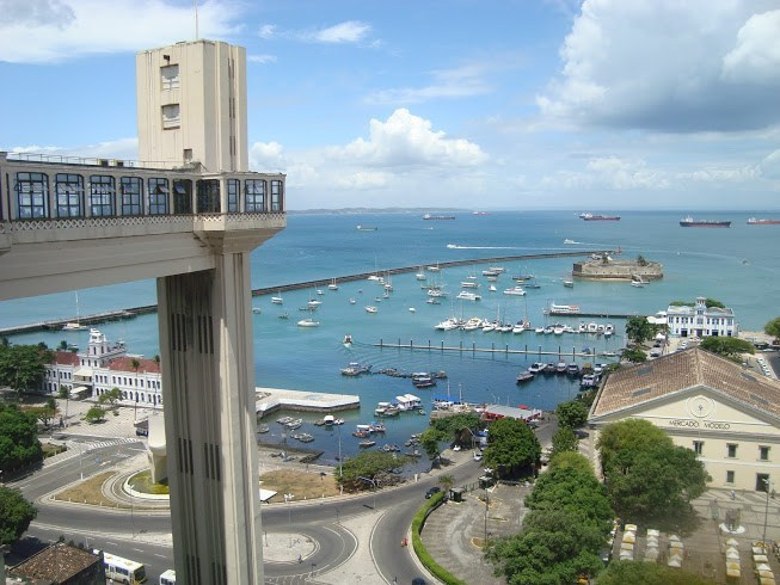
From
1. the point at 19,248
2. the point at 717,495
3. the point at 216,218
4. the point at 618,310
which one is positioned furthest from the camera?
the point at 618,310

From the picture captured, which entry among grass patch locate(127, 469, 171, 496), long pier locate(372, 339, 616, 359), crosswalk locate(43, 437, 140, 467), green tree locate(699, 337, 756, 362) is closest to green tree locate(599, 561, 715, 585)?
grass patch locate(127, 469, 171, 496)

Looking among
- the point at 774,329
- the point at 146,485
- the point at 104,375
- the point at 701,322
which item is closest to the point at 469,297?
the point at 701,322

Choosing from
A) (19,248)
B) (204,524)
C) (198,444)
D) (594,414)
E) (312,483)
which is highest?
(19,248)

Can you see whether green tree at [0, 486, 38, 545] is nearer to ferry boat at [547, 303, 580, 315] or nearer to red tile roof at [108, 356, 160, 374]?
red tile roof at [108, 356, 160, 374]

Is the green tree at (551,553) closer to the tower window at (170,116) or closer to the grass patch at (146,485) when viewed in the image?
the tower window at (170,116)

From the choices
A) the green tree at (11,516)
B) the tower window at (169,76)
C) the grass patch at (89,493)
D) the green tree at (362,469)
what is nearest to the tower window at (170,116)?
the tower window at (169,76)

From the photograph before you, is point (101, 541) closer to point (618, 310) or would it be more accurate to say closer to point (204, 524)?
point (204, 524)

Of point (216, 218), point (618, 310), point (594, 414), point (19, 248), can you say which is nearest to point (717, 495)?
point (594, 414)
